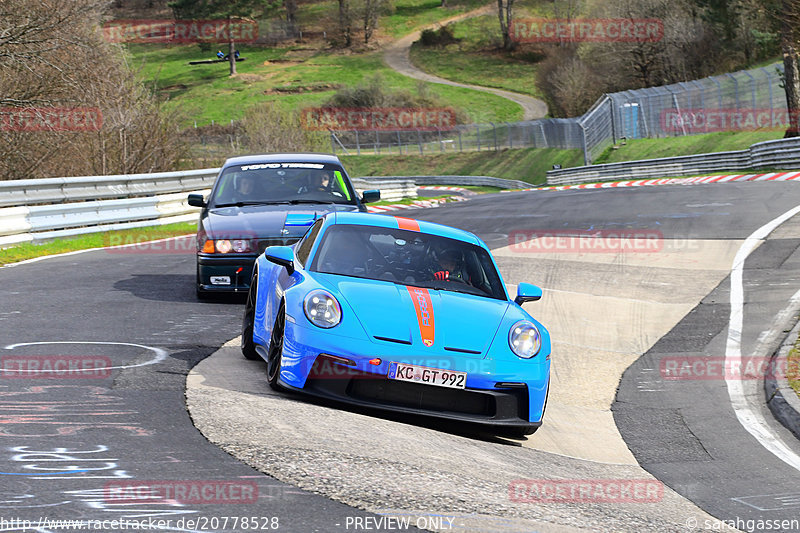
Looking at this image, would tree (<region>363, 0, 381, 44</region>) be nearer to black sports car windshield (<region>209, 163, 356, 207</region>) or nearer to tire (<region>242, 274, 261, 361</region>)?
black sports car windshield (<region>209, 163, 356, 207</region>)

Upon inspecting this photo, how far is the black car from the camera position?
37.3ft

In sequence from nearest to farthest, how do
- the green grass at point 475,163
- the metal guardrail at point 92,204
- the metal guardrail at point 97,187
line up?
the metal guardrail at point 92,204, the metal guardrail at point 97,187, the green grass at point 475,163

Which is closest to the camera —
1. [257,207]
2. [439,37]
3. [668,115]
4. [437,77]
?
[257,207]

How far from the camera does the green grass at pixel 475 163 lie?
2213 inches

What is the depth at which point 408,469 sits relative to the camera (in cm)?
540

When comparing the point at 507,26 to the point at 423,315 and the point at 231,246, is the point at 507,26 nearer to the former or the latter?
the point at 231,246

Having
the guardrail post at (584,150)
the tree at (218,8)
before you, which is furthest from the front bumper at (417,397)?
the tree at (218,8)

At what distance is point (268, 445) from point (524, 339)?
220cm

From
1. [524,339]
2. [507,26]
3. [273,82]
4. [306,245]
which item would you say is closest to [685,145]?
[306,245]

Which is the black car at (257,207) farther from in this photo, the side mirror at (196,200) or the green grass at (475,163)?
the green grass at (475,163)

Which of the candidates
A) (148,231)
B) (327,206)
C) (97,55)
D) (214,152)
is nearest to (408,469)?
(327,206)

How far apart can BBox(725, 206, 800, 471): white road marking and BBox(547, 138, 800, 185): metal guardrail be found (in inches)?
700

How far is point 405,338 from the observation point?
22.0 ft

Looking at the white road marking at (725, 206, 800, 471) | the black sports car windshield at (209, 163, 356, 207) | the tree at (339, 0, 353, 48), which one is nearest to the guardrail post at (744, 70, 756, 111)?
the white road marking at (725, 206, 800, 471)
